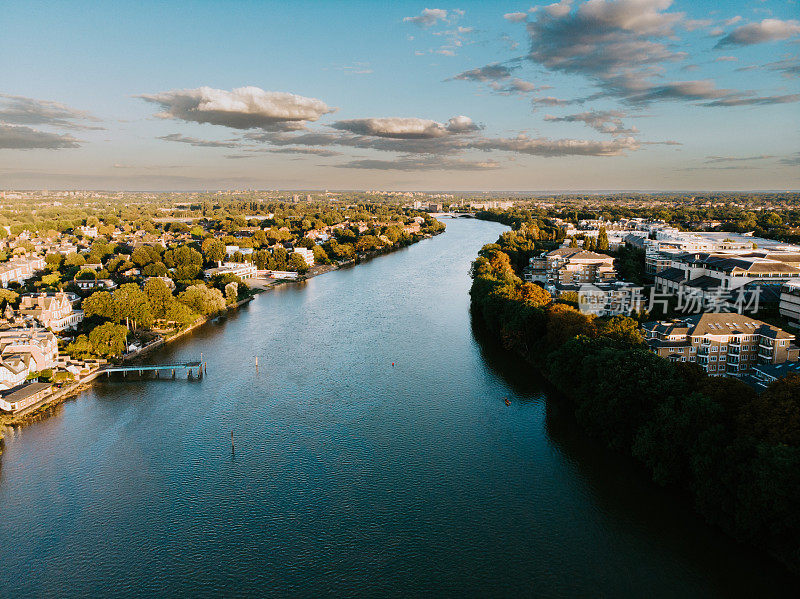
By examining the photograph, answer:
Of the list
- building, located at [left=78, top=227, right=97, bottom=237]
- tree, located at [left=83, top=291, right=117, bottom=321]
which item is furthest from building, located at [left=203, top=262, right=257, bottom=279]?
building, located at [left=78, top=227, right=97, bottom=237]

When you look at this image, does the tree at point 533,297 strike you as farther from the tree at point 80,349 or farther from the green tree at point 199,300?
the tree at point 80,349

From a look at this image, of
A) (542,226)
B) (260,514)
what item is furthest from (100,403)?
(542,226)

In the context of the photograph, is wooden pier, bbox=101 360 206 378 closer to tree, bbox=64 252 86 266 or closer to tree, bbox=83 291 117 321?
tree, bbox=83 291 117 321

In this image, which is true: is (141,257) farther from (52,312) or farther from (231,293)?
(52,312)

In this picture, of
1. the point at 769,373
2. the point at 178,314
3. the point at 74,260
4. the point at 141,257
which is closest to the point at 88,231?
the point at 74,260

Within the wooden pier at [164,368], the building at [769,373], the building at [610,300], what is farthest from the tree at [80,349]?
the building at [769,373]

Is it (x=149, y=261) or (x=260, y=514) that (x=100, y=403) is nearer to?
(x=260, y=514)
